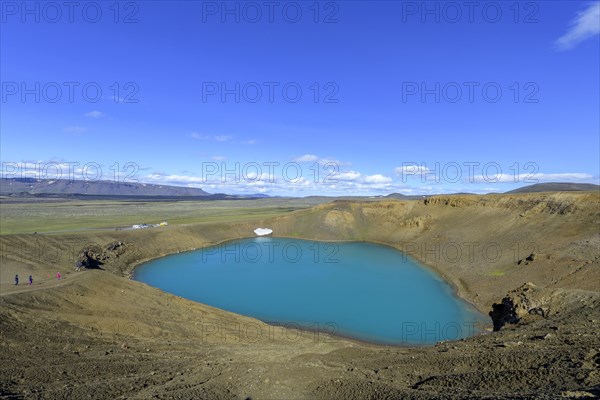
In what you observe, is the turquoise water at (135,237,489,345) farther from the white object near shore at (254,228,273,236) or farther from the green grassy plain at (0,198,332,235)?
the green grassy plain at (0,198,332,235)

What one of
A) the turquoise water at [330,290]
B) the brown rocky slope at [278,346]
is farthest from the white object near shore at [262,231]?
the brown rocky slope at [278,346]

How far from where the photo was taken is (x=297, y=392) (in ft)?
38.2

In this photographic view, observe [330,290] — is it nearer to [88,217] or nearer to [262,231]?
[262,231]

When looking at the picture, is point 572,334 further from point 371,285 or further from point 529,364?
point 371,285

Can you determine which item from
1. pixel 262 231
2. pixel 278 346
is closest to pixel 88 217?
pixel 262 231

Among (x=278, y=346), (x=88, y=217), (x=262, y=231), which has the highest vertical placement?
(x=88, y=217)

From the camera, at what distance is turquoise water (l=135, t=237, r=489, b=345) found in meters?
28.6

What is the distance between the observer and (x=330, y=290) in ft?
128

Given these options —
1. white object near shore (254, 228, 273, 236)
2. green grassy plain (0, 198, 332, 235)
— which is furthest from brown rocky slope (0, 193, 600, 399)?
white object near shore (254, 228, 273, 236)

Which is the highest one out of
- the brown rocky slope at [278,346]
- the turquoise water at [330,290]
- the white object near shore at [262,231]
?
the brown rocky slope at [278,346]

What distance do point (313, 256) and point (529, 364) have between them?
49565 mm

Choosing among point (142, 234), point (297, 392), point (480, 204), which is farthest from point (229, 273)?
point (480, 204)

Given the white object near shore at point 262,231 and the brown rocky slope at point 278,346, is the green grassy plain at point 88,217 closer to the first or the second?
the white object near shore at point 262,231

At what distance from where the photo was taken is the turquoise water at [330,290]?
28625 mm
